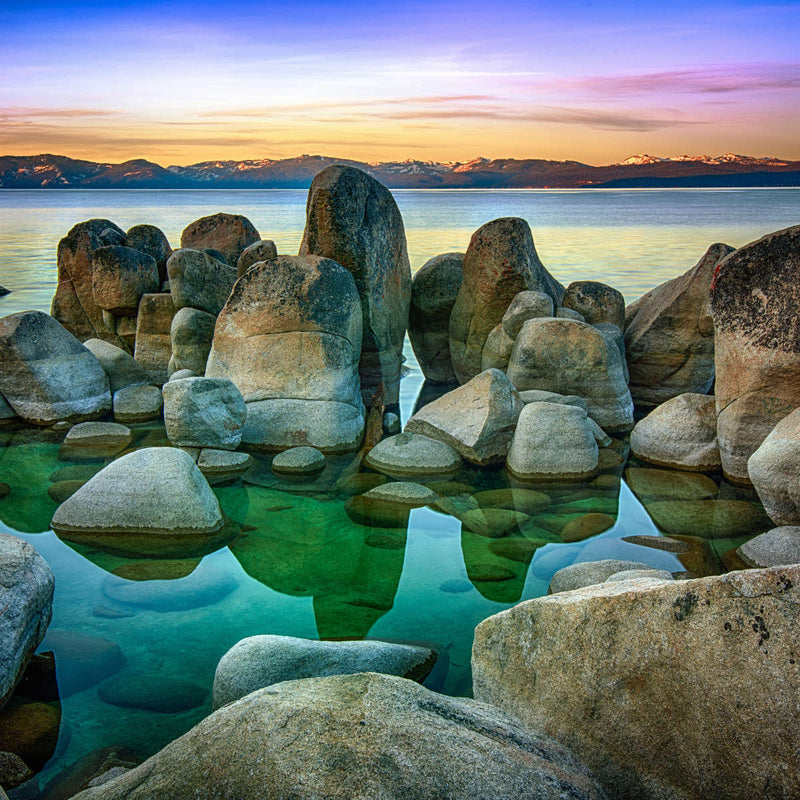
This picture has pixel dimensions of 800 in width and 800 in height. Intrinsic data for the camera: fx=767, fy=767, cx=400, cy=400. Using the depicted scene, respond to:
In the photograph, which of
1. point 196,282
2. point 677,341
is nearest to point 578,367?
point 677,341

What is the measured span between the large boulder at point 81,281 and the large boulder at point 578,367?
672 centimetres

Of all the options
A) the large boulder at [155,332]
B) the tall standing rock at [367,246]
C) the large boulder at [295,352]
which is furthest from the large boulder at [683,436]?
the large boulder at [155,332]

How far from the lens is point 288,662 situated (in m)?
3.80

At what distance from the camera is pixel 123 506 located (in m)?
5.96

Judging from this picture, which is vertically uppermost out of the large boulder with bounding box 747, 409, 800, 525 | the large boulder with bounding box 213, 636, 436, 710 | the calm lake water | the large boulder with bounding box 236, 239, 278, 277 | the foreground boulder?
the large boulder with bounding box 236, 239, 278, 277

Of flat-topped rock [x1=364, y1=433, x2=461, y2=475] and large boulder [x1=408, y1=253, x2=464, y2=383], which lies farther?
large boulder [x1=408, y1=253, x2=464, y2=383]

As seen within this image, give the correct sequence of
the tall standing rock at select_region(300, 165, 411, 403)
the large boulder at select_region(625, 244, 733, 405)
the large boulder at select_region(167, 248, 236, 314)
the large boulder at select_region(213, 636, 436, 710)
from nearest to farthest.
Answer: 1. the large boulder at select_region(213, 636, 436, 710)
2. the tall standing rock at select_region(300, 165, 411, 403)
3. the large boulder at select_region(625, 244, 733, 405)
4. the large boulder at select_region(167, 248, 236, 314)

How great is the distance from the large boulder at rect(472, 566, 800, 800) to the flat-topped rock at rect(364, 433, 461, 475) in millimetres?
4475

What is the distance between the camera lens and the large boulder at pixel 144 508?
5.93 metres

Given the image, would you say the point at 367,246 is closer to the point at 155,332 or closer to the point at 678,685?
the point at 155,332

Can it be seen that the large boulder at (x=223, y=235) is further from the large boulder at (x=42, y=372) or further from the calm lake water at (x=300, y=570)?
the calm lake water at (x=300, y=570)

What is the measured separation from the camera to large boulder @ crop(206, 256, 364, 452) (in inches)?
322

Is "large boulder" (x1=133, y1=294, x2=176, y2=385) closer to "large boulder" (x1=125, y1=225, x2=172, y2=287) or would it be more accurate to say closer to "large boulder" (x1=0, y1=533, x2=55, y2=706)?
"large boulder" (x1=125, y1=225, x2=172, y2=287)

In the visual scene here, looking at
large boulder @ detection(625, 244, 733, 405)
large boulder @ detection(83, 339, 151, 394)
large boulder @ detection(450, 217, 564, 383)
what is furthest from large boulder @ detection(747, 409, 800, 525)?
large boulder @ detection(83, 339, 151, 394)
